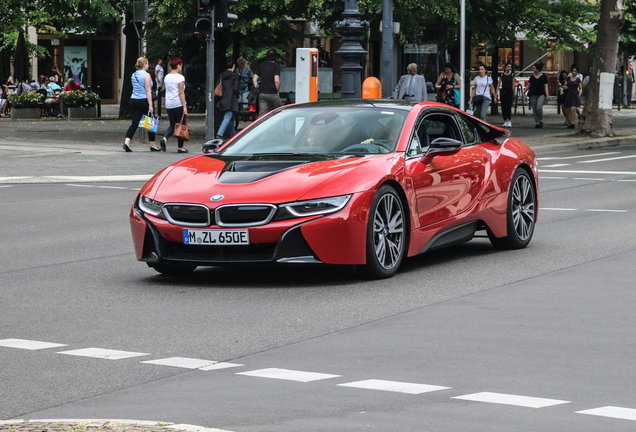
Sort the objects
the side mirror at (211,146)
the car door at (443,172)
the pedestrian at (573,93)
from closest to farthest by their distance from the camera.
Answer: the car door at (443,172) < the side mirror at (211,146) < the pedestrian at (573,93)

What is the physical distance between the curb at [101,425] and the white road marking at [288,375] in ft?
3.66

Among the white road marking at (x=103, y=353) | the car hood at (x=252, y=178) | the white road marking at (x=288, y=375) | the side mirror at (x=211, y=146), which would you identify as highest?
the side mirror at (x=211, y=146)

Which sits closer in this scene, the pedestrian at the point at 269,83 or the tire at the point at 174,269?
the tire at the point at 174,269

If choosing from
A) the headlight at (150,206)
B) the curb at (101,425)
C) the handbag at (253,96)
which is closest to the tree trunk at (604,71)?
the handbag at (253,96)

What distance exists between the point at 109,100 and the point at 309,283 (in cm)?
4936

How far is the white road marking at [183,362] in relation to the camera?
6.14 meters

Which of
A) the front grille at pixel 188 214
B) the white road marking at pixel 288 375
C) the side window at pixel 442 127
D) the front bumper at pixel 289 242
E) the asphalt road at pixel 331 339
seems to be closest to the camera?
the asphalt road at pixel 331 339

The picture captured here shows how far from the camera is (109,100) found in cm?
5703

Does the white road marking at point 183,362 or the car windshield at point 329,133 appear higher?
the car windshield at point 329,133

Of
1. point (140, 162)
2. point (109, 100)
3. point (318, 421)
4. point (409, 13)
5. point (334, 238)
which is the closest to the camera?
point (318, 421)

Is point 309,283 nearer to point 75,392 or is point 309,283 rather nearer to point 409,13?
Result: point 75,392

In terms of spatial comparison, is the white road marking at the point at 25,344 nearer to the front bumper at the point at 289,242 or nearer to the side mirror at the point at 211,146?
the front bumper at the point at 289,242

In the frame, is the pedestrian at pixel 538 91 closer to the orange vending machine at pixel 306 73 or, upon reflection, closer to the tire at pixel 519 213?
the orange vending machine at pixel 306 73

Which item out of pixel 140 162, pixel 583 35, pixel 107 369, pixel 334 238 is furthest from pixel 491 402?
pixel 583 35
